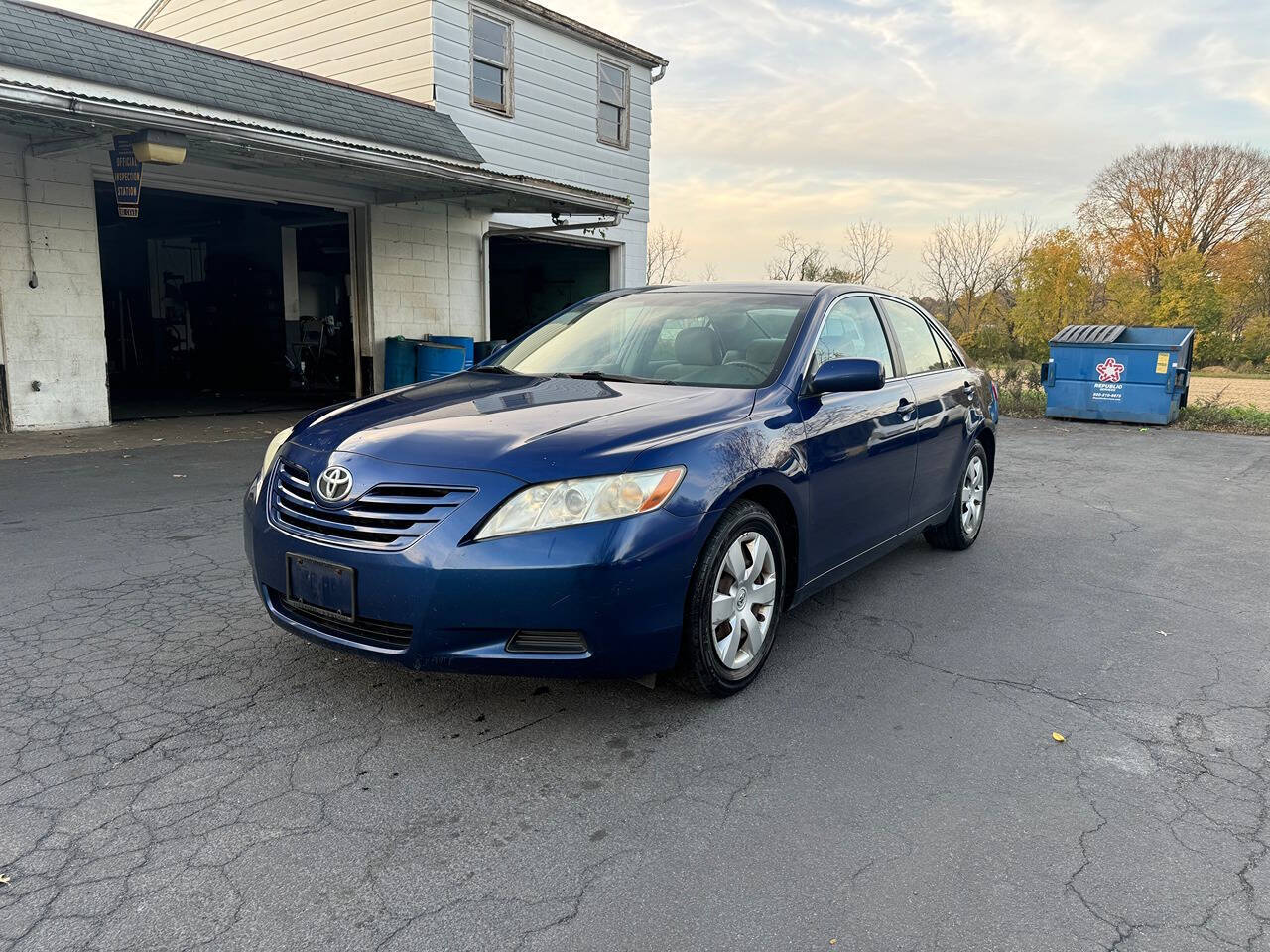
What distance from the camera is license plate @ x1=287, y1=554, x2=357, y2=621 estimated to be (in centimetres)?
296

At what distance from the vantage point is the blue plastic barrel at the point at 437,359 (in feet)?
41.7

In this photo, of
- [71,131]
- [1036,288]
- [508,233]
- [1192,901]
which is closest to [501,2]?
[508,233]

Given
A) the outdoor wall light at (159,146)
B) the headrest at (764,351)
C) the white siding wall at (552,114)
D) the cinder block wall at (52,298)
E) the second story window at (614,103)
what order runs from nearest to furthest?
1. the headrest at (764,351)
2. the outdoor wall light at (159,146)
3. the cinder block wall at (52,298)
4. the white siding wall at (552,114)
5. the second story window at (614,103)

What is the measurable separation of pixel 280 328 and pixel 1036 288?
55.1 feet

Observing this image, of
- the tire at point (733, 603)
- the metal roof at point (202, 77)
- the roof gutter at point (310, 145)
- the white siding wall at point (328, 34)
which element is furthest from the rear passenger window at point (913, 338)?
the white siding wall at point (328, 34)

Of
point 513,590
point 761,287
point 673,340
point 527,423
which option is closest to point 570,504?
point 513,590

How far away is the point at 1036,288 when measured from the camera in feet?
69.6

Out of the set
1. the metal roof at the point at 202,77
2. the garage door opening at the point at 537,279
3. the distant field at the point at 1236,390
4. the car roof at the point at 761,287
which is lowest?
the distant field at the point at 1236,390

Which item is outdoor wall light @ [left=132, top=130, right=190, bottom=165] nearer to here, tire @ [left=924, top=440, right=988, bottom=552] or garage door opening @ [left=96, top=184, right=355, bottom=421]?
tire @ [left=924, top=440, right=988, bottom=552]

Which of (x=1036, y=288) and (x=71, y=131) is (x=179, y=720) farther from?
(x=1036, y=288)

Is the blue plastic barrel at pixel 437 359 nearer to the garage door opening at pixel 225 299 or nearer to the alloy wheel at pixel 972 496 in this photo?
the garage door opening at pixel 225 299

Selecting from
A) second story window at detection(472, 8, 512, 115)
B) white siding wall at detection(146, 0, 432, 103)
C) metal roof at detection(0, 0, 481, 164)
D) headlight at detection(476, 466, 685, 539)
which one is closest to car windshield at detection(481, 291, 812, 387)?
headlight at detection(476, 466, 685, 539)

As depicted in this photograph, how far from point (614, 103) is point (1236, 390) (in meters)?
17.5

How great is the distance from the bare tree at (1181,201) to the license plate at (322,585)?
1575 inches
